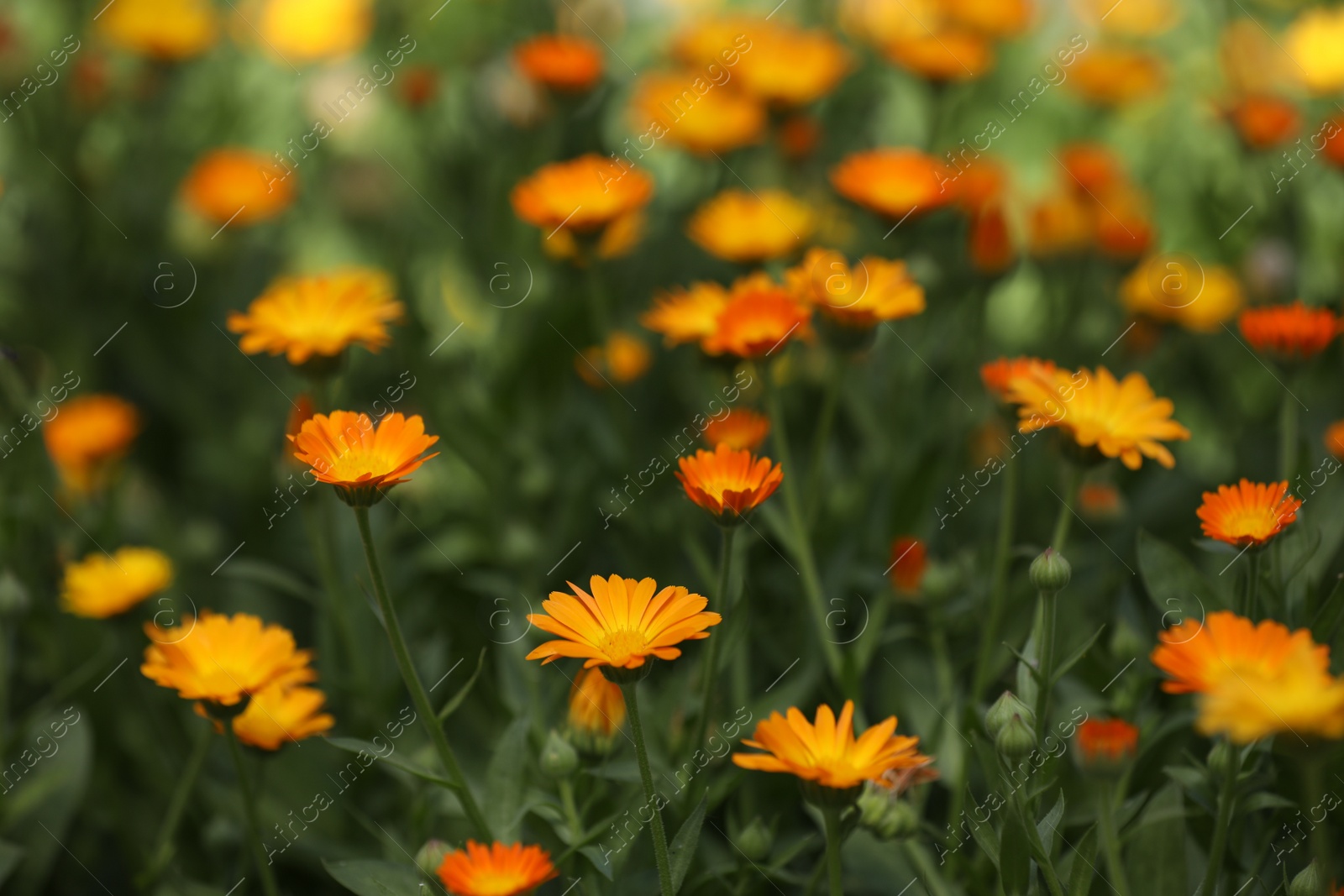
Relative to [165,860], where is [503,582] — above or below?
below

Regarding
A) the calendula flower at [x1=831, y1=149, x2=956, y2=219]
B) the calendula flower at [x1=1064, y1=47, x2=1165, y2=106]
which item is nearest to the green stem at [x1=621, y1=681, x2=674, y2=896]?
the calendula flower at [x1=831, y1=149, x2=956, y2=219]

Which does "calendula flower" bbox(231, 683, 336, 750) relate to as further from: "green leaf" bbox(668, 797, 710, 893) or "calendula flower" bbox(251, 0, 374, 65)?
"calendula flower" bbox(251, 0, 374, 65)

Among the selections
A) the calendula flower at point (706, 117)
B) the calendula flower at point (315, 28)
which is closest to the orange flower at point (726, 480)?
the calendula flower at point (706, 117)

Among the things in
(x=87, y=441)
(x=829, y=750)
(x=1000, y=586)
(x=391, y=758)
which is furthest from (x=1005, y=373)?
(x=87, y=441)

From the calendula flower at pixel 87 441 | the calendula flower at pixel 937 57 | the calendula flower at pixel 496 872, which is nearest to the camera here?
the calendula flower at pixel 496 872

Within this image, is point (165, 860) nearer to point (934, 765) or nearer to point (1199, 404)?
point (934, 765)

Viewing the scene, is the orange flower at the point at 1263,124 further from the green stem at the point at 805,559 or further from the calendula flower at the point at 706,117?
the green stem at the point at 805,559

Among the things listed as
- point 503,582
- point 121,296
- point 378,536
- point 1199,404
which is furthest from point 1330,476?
point 121,296
